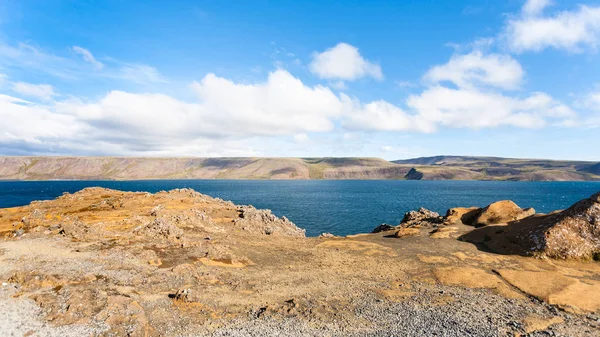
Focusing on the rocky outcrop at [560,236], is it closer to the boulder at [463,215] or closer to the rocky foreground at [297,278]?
the rocky foreground at [297,278]

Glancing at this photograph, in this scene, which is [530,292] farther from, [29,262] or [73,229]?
[73,229]

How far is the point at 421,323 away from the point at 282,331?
27.3 ft

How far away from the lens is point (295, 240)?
4109 centimetres

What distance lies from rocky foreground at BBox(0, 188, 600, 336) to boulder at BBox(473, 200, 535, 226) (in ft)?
0.72

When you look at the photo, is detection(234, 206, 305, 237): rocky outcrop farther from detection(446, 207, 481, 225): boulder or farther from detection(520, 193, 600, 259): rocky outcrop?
detection(520, 193, 600, 259): rocky outcrop

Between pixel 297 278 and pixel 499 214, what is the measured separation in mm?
33339

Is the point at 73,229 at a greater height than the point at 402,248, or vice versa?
the point at 73,229

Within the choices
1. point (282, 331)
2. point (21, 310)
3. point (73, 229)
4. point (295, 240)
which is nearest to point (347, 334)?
point (282, 331)

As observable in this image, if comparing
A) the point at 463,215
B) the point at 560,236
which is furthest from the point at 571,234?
the point at 463,215

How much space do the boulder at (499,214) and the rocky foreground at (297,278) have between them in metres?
0.22

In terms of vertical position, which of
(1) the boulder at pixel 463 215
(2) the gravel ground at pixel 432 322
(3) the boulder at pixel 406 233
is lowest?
(2) the gravel ground at pixel 432 322

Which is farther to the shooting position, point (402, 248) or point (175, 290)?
point (402, 248)

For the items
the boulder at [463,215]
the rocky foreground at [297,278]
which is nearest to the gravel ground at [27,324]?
the rocky foreground at [297,278]

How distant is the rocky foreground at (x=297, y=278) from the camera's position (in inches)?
704
